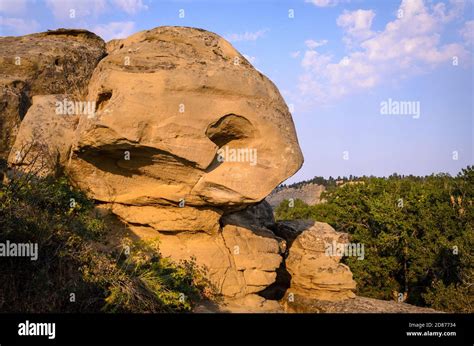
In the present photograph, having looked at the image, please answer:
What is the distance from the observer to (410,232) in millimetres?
26422

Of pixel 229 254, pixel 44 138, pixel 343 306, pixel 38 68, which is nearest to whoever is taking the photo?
pixel 44 138

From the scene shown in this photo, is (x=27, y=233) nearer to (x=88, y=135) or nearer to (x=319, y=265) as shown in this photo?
(x=88, y=135)

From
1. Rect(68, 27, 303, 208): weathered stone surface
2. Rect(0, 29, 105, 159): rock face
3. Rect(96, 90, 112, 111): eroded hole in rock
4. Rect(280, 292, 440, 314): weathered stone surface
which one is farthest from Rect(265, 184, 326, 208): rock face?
Rect(96, 90, 112, 111): eroded hole in rock

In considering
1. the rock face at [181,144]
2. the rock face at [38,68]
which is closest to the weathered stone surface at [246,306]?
the rock face at [181,144]

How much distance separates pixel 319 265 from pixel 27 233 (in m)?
9.14

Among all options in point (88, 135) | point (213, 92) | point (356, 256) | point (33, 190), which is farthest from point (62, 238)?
point (356, 256)

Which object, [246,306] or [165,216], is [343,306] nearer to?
[246,306]

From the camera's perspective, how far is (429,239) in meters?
25.1

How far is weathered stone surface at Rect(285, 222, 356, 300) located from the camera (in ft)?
44.5

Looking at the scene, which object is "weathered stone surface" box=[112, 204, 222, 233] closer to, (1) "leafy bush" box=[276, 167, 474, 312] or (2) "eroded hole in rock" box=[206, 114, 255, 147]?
(2) "eroded hole in rock" box=[206, 114, 255, 147]

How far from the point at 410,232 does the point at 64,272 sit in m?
23.4

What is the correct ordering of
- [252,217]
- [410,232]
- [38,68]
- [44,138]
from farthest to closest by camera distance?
1. [410,232]
2. [252,217]
3. [38,68]
4. [44,138]

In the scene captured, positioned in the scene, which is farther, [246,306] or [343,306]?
[343,306]

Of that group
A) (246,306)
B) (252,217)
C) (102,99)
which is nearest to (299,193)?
(252,217)
